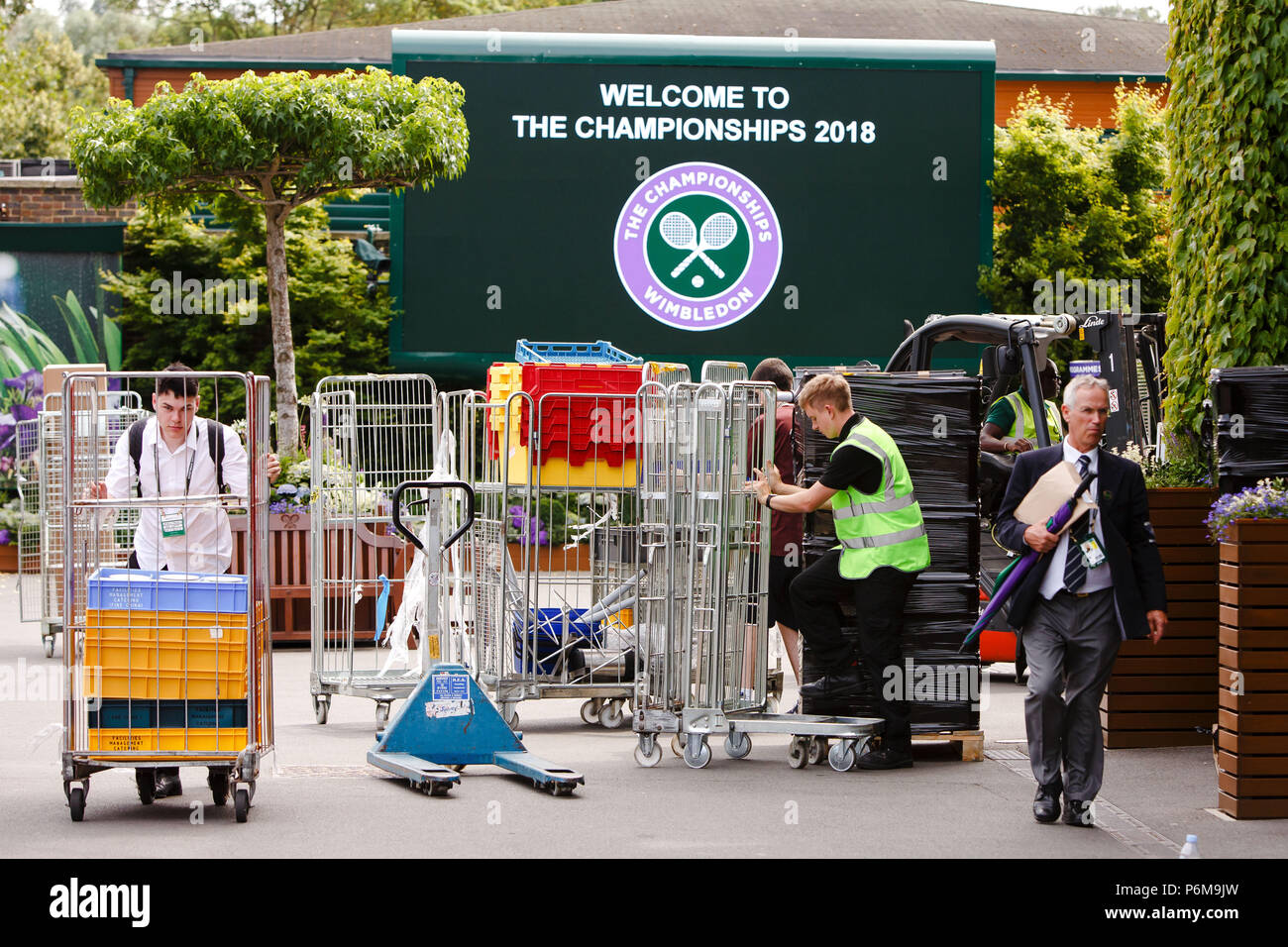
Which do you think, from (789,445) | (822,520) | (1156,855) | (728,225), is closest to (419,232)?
(728,225)

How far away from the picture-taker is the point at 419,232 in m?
20.0

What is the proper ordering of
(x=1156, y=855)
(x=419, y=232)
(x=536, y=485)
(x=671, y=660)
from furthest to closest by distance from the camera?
(x=419, y=232) < (x=536, y=485) < (x=671, y=660) < (x=1156, y=855)

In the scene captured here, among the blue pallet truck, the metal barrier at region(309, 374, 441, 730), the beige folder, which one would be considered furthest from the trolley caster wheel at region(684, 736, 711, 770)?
the beige folder

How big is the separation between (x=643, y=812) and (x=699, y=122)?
14.4 m

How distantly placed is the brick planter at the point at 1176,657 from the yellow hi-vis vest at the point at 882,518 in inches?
57.0

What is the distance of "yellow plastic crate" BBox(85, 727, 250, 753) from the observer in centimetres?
716

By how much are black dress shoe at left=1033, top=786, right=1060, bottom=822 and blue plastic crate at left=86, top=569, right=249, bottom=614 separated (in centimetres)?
370

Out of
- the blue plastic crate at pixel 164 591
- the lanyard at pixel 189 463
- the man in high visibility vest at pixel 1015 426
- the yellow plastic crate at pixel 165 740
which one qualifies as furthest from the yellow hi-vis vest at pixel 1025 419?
the yellow plastic crate at pixel 165 740

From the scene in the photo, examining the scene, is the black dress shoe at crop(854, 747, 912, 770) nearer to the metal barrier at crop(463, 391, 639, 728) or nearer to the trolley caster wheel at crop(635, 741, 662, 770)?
the trolley caster wheel at crop(635, 741, 662, 770)

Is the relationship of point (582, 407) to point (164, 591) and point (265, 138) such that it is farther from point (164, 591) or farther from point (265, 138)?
point (265, 138)

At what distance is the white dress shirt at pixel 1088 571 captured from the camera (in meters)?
7.05

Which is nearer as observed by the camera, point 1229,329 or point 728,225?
point 1229,329

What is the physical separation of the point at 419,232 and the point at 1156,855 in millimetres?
14940

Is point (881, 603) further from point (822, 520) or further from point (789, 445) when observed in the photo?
point (789, 445)
